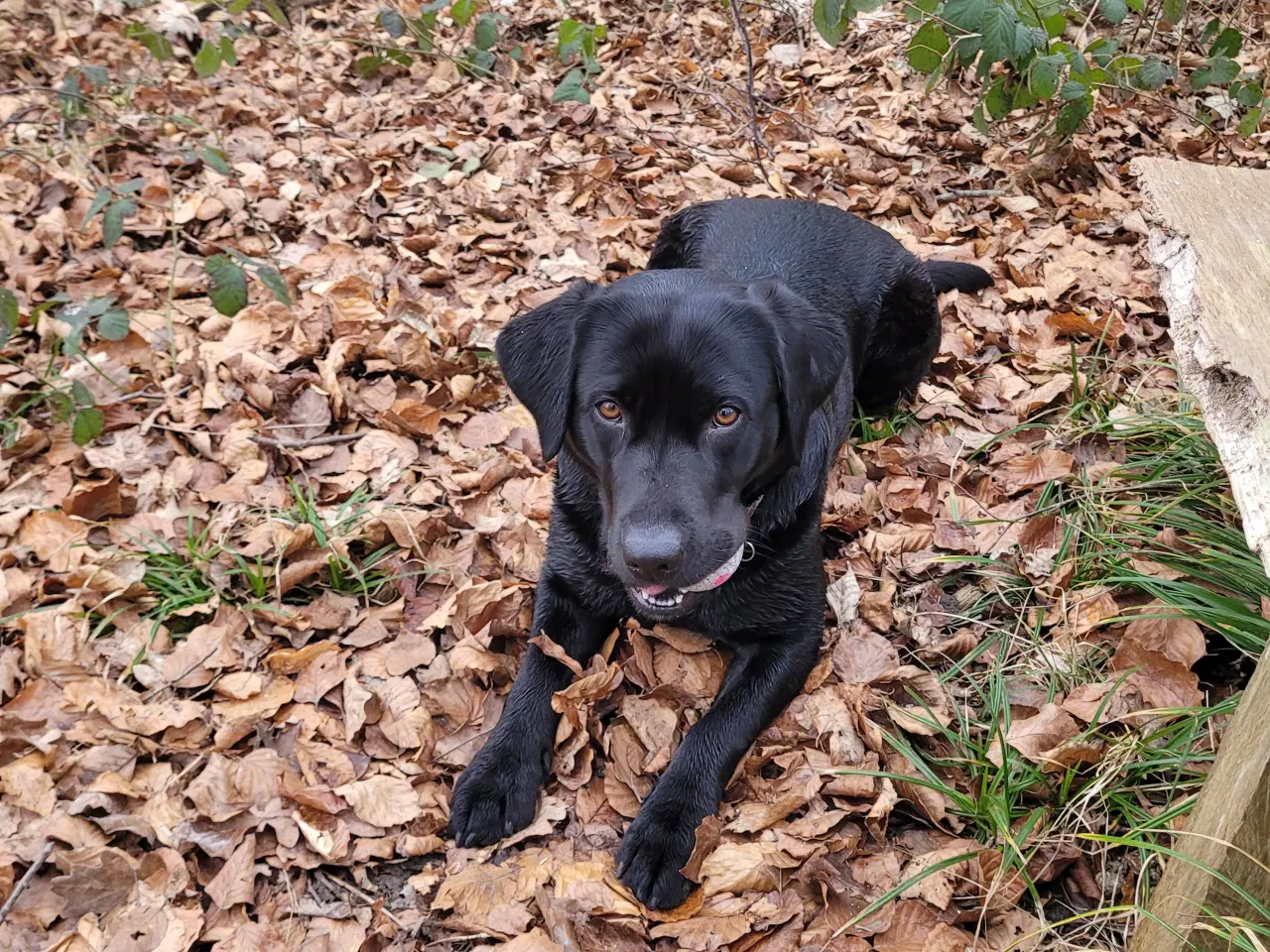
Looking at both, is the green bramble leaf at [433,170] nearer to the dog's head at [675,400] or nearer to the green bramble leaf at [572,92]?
the green bramble leaf at [572,92]

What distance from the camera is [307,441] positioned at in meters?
3.43

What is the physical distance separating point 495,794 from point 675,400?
1.08 m

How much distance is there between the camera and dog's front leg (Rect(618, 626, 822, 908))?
217cm

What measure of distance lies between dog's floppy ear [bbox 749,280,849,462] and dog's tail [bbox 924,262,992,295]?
1531mm

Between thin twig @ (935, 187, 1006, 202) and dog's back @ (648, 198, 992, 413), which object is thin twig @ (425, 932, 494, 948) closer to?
dog's back @ (648, 198, 992, 413)

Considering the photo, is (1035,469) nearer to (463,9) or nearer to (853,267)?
(853,267)

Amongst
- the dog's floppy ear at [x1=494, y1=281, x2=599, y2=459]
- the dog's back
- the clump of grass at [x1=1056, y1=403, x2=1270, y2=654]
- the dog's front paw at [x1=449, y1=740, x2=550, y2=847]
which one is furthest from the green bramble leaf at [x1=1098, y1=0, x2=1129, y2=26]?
the dog's front paw at [x1=449, y1=740, x2=550, y2=847]

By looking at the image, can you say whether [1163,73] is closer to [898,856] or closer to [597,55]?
[597,55]

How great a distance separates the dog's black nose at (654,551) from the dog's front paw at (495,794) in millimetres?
636

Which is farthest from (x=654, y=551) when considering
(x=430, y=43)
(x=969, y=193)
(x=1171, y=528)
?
(x=430, y=43)

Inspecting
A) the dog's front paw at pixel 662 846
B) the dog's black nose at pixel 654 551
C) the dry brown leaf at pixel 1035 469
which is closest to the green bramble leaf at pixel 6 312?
the dog's black nose at pixel 654 551

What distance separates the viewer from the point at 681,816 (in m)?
2.25

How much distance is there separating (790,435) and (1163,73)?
10.8ft

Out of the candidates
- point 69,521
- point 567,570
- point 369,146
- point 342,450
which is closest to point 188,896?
point 567,570
